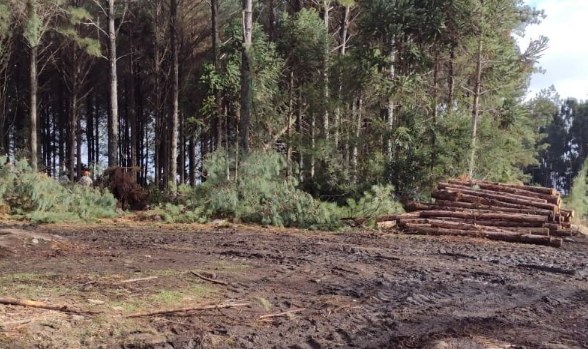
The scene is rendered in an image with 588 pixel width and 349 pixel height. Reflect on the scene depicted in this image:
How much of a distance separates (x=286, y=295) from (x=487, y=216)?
8.14 metres

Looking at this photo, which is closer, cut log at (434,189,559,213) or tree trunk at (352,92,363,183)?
cut log at (434,189,559,213)

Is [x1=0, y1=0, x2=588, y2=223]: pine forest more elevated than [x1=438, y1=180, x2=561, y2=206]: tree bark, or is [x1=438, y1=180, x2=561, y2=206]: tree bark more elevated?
[x1=0, y1=0, x2=588, y2=223]: pine forest

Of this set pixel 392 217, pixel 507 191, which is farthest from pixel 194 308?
pixel 507 191

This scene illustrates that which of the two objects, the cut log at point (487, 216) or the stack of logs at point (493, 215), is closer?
the stack of logs at point (493, 215)

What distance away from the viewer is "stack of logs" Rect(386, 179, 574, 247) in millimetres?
11703

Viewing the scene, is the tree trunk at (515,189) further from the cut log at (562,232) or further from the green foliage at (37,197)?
the green foliage at (37,197)

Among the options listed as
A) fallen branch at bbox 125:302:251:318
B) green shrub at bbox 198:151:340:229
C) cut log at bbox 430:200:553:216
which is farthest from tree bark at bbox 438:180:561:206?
fallen branch at bbox 125:302:251:318

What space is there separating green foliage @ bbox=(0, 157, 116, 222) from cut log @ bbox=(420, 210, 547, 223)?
26.6 feet

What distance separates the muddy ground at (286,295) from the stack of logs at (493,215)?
241 cm

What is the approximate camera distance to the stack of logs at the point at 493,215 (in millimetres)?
11703

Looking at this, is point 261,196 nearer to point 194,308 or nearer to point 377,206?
point 377,206

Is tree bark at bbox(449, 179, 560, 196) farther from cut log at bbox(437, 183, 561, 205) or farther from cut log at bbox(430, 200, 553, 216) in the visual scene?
cut log at bbox(430, 200, 553, 216)

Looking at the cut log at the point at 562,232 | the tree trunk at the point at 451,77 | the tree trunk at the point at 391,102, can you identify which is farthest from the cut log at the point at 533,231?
the tree trunk at the point at 451,77

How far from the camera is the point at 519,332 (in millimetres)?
4613
